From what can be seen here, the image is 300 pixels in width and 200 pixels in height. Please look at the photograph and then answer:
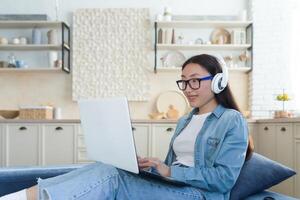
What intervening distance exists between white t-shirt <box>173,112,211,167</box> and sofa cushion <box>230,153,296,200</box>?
237 millimetres

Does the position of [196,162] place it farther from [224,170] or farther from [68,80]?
[68,80]

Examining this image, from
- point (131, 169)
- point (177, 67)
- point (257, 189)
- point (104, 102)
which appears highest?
point (177, 67)

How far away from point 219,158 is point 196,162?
0.49ft

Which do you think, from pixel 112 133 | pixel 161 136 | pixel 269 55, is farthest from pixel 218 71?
pixel 269 55

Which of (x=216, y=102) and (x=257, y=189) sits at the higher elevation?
(x=216, y=102)

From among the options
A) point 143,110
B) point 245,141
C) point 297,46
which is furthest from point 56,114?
point 245,141

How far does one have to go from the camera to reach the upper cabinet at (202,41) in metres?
4.41

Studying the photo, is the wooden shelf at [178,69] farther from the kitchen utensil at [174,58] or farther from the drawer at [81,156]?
the drawer at [81,156]

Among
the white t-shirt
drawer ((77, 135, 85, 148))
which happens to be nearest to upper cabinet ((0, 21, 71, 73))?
drawer ((77, 135, 85, 148))

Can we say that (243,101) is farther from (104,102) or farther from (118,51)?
(104,102)

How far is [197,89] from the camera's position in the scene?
71.7 inches

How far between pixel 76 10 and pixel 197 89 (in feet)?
10.3

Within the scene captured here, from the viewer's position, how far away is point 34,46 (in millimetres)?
4445

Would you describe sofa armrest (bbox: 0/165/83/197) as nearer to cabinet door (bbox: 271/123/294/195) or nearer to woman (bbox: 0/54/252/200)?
woman (bbox: 0/54/252/200)
